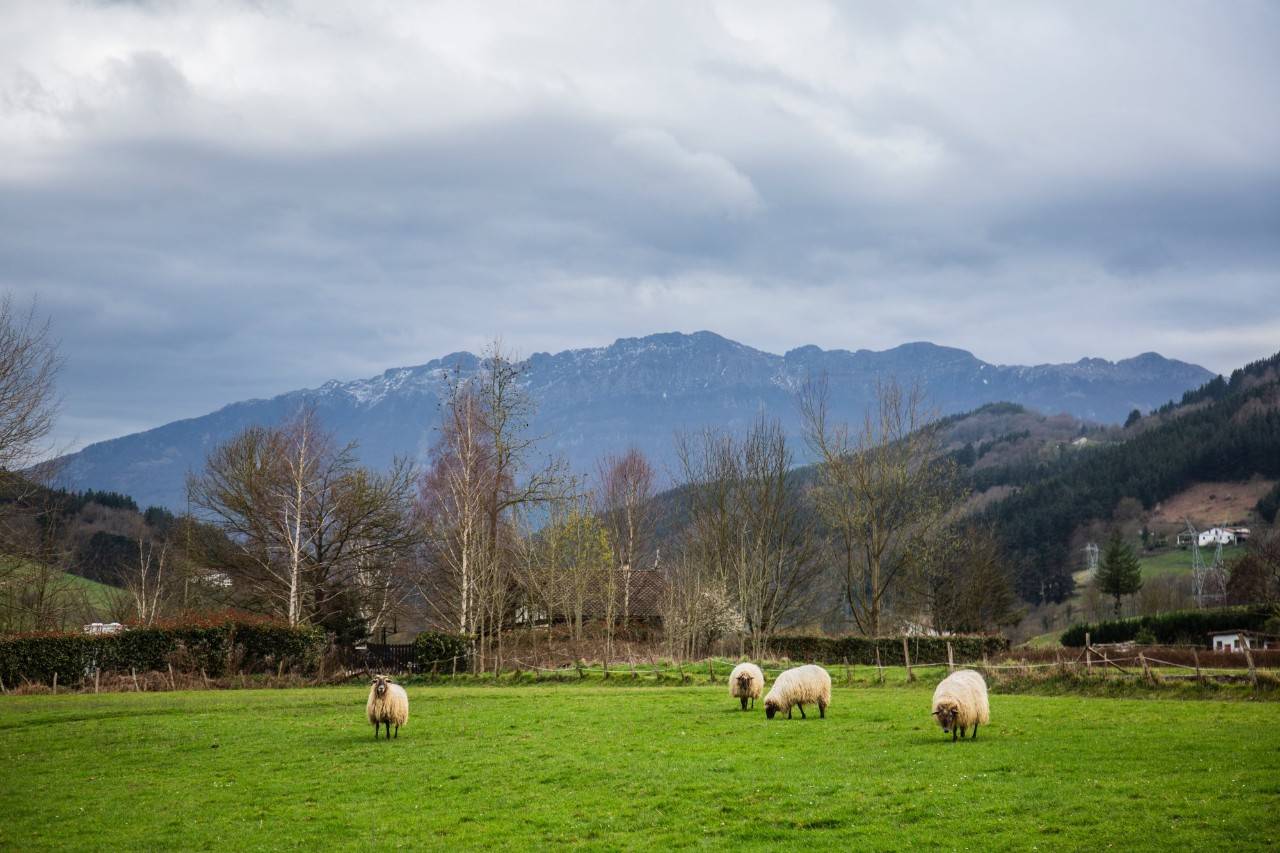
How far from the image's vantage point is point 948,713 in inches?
872

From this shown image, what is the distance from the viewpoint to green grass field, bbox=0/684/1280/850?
1504 cm

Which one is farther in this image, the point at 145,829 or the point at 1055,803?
the point at 145,829

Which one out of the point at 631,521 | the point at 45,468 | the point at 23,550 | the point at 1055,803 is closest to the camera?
the point at 1055,803

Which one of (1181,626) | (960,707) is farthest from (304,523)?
(1181,626)

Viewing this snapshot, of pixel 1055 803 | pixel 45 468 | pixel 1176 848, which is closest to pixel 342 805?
pixel 1055 803

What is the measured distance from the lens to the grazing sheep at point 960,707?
22.2 metres

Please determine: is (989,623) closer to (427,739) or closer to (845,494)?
(845,494)

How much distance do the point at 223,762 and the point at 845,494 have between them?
53.1m

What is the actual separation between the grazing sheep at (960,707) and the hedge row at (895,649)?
3371 cm

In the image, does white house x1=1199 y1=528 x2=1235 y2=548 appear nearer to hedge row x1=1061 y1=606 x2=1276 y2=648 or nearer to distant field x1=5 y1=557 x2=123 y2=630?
hedge row x1=1061 y1=606 x2=1276 y2=648

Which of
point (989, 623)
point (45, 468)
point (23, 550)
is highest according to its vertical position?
point (45, 468)

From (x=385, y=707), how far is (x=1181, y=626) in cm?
6361

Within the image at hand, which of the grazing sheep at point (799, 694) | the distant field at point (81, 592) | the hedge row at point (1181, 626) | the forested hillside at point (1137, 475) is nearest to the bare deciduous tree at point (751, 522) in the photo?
the hedge row at point (1181, 626)

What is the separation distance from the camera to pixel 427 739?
25.8m
